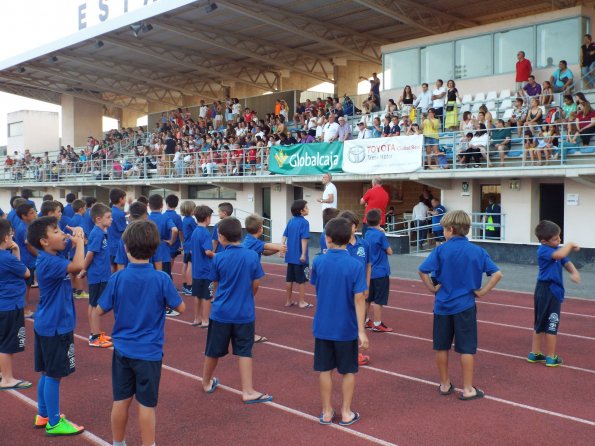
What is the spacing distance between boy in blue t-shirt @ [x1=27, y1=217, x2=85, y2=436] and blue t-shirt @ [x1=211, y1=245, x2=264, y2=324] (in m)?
1.27

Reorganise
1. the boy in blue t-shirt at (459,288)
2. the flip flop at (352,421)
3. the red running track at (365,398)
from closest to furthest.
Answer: the red running track at (365,398) < the flip flop at (352,421) < the boy in blue t-shirt at (459,288)

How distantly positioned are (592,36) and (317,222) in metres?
10.6

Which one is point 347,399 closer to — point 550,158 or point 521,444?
point 521,444

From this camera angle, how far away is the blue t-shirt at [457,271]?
5.90 metres

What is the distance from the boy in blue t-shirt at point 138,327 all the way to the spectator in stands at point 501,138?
13389mm

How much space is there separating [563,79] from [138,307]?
16.3 m

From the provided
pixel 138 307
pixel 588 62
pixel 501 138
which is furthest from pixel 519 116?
pixel 138 307

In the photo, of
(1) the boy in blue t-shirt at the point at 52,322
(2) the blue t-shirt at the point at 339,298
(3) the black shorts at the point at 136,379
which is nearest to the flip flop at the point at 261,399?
(2) the blue t-shirt at the point at 339,298

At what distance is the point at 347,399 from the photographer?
17.4 ft

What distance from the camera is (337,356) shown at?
519cm

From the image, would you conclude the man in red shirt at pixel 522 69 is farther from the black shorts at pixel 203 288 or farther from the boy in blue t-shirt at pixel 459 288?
the boy in blue t-shirt at pixel 459 288

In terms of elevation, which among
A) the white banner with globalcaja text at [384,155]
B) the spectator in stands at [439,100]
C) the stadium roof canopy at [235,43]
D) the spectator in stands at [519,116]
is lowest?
the white banner with globalcaja text at [384,155]

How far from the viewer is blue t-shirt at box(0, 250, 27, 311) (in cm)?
586

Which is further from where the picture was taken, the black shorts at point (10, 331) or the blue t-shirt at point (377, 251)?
the blue t-shirt at point (377, 251)
